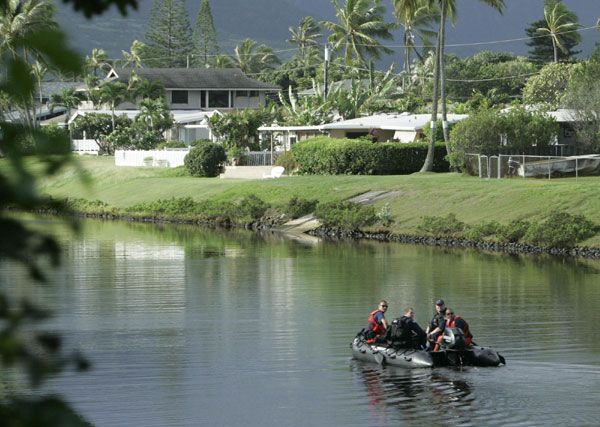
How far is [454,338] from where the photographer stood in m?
21.3

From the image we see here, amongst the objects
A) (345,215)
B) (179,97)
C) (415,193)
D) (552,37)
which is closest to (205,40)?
(179,97)

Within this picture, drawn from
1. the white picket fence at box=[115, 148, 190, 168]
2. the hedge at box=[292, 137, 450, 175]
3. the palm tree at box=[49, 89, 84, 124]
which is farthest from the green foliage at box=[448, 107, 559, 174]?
the palm tree at box=[49, 89, 84, 124]

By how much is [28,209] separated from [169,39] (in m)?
163

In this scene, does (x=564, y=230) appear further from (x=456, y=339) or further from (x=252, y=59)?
(x=252, y=59)

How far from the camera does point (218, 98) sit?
11831 centimetres

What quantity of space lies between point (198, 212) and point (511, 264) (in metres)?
26.0

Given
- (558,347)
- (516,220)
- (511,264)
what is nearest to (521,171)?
(516,220)

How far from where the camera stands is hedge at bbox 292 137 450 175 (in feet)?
216

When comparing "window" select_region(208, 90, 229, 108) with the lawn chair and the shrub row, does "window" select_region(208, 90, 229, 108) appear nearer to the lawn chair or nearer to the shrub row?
the lawn chair

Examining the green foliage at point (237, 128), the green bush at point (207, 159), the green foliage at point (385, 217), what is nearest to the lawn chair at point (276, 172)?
the green bush at point (207, 159)

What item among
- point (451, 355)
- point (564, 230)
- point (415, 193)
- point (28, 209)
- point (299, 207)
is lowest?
point (451, 355)

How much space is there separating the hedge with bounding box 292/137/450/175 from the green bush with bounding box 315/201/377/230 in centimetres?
1074

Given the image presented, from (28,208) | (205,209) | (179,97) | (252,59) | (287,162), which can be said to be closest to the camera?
(28,208)

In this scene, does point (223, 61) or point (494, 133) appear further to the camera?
point (223, 61)
